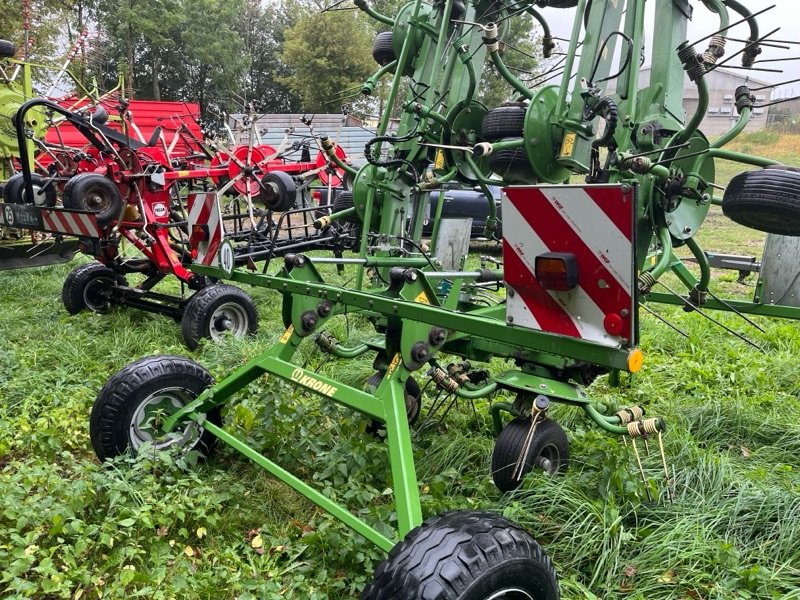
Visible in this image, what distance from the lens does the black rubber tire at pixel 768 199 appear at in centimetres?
248

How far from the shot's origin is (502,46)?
4.37m

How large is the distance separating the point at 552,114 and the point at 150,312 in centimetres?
421

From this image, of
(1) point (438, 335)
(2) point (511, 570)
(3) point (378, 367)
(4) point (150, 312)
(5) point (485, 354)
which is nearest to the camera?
(2) point (511, 570)

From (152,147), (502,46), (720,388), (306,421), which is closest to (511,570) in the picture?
(306,421)

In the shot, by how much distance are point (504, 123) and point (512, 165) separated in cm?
26

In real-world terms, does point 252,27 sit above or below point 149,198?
above

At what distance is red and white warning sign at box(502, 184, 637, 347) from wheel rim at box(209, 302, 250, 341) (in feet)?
12.0

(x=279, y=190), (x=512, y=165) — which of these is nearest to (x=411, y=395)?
(x=512, y=165)

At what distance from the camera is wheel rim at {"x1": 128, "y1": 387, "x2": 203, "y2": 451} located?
9.20 feet

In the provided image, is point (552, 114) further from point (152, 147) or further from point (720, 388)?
point (152, 147)

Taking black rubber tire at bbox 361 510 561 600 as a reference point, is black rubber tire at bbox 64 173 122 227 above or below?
above

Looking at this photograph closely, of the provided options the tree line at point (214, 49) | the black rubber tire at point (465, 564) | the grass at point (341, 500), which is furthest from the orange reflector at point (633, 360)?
the tree line at point (214, 49)

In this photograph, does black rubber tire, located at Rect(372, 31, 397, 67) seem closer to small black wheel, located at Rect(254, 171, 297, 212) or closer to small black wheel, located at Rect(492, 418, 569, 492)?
small black wheel, located at Rect(254, 171, 297, 212)

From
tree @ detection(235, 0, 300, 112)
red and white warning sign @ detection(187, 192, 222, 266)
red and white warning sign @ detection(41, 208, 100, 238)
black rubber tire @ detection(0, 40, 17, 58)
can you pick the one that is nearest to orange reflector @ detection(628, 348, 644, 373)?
red and white warning sign @ detection(187, 192, 222, 266)
